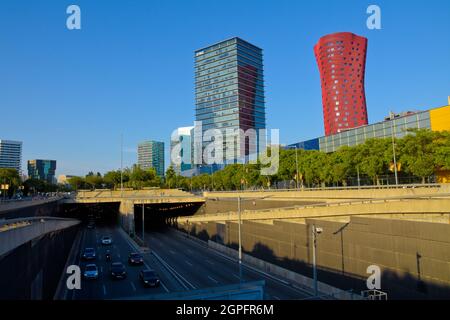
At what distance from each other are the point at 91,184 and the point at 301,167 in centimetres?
10889

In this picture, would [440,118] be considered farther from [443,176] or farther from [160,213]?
[160,213]

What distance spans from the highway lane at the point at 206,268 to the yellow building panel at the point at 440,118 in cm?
4251

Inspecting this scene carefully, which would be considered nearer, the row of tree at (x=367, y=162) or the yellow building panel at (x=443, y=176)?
the row of tree at (x=367, y=162)

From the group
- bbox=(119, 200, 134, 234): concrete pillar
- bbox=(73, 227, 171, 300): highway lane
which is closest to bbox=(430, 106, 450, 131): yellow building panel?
bbox=(73, 227, 171, 300): highway lane

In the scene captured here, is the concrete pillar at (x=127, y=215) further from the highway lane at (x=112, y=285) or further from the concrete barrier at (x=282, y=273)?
the concrete barrier at (x=282, y=273)

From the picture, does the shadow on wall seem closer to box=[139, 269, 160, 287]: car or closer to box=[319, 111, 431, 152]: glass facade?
box=[139, 269, 160, 287]: car

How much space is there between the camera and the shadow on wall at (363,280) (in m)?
22.2

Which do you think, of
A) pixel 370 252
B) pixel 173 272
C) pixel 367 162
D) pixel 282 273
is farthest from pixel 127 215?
pixel 370 252

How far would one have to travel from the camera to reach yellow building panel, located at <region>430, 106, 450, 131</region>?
58.6m

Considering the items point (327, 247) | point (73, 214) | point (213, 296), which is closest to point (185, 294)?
point (213, 296)

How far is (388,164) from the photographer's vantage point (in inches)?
1962

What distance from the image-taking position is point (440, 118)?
2363 inches

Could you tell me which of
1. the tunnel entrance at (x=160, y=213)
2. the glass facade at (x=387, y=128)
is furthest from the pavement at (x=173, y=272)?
the glass facade at (x=387, y=128)

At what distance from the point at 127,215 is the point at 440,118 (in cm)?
5944
